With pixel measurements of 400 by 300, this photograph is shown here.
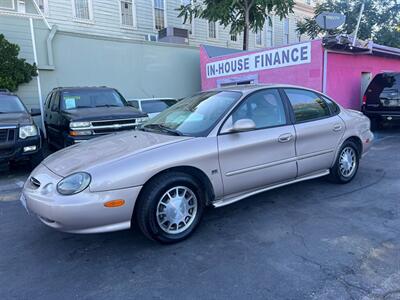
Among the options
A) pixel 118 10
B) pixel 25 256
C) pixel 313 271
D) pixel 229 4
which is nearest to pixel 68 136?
pixel 25 256

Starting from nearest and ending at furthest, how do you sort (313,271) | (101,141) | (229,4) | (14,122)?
(313,271)
(101,141)
(14,122)
(229,4)

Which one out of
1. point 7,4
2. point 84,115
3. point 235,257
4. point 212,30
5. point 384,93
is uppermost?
point 212,30

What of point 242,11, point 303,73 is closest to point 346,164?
point 303,73

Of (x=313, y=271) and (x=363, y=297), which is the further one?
(x=313, y=271)

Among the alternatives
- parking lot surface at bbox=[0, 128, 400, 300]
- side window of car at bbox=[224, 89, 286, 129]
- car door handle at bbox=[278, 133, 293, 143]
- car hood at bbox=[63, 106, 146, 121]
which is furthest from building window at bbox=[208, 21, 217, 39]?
parking lot surface at bbox=[0, 128, 400, 300]

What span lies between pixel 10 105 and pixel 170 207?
5600mm

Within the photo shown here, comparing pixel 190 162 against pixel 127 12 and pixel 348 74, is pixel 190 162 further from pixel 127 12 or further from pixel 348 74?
pixel 127 12

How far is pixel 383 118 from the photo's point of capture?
9.91 m

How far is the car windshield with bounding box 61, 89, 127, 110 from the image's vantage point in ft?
26.4

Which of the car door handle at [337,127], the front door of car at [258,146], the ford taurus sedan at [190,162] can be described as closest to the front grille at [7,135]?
the ford taurus sedan at [190,162]

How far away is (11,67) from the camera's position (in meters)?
9.90

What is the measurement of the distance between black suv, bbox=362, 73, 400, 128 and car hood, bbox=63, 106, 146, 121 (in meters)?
6.90

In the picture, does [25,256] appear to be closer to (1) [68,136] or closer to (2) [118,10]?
(1) [68,136]

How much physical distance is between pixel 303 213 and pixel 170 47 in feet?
37.0
